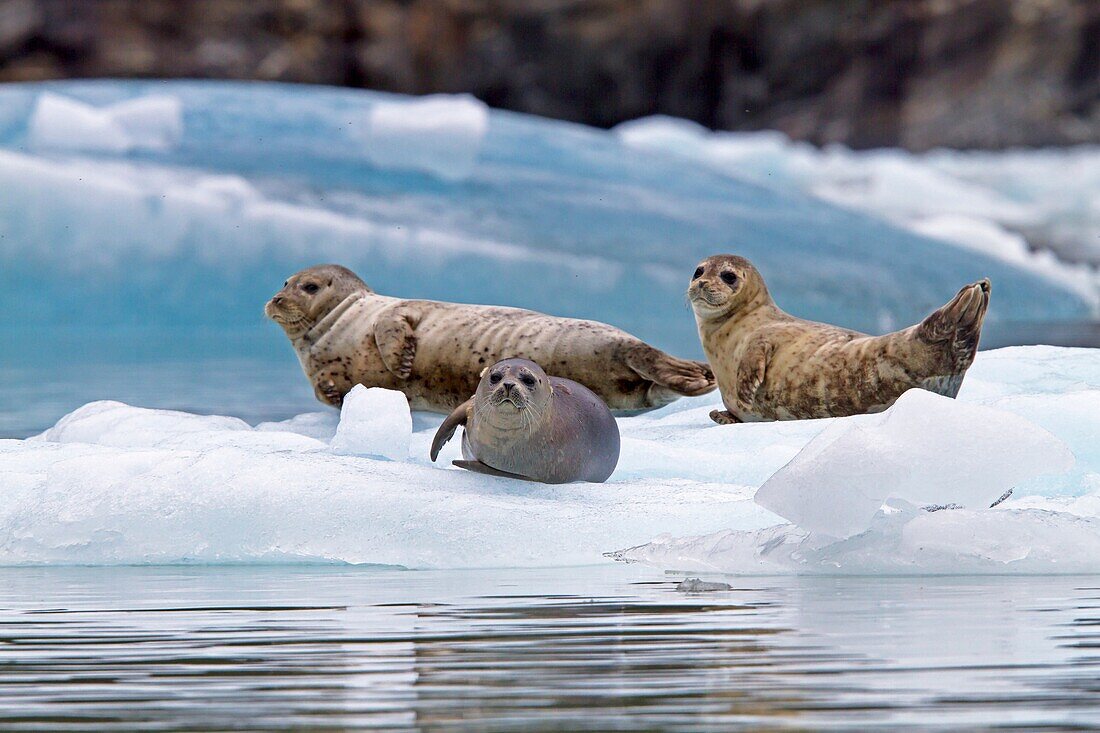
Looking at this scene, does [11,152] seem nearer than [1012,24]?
Yes

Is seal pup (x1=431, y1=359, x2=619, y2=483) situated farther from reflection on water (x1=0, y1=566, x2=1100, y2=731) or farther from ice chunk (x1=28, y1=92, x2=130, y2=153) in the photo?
ice chunk (x1=28, y1=92, x2=130, y2=153)

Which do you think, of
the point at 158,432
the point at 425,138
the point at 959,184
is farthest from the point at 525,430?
the point at 959,184

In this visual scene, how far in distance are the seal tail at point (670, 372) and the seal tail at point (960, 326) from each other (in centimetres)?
131

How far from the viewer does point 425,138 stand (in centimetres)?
1731

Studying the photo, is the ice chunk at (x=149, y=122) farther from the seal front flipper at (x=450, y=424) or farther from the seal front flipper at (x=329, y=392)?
the seal front flipper at (x=450, y=424)

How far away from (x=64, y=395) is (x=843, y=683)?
320 inches

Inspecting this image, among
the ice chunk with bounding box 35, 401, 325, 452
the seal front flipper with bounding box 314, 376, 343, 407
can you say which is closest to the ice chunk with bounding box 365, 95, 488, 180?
the seal front flipper with bounding box 314, 376, 343, 407

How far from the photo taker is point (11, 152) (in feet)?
49.7

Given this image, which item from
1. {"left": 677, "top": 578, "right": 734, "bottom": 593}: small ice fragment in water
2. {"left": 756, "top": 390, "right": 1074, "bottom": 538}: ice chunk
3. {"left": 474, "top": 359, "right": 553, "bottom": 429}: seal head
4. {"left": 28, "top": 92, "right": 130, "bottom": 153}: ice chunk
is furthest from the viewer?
{"left": 28, "top": 92, "right": 130, "bottom": 153}: ice chunk

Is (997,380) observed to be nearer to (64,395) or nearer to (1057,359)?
(1057,359)

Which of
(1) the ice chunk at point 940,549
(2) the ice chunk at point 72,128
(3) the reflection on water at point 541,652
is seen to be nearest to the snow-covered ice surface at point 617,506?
(1) the ice chunk at point 940,549

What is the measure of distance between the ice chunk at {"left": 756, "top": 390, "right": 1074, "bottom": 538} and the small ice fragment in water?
0.22 metres

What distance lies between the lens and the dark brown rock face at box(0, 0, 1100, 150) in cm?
2172

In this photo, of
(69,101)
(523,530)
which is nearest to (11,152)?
(69,101)
